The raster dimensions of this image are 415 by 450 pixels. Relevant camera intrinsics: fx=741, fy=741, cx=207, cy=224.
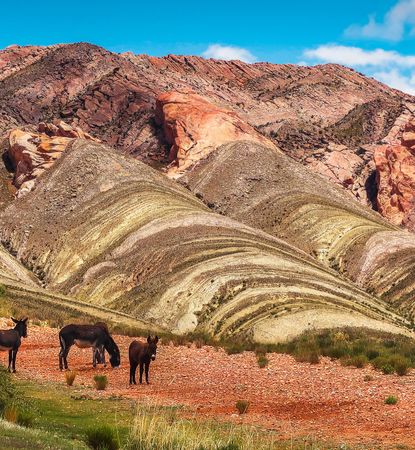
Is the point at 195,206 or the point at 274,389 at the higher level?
the point at 195,206

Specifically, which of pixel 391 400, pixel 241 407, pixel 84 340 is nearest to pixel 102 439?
pixel 241 407

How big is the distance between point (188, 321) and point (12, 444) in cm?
3982

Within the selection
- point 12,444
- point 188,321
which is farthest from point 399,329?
point 12,444

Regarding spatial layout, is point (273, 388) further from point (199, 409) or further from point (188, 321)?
point (188, 321)

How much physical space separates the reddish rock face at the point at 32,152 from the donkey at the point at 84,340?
207 ft

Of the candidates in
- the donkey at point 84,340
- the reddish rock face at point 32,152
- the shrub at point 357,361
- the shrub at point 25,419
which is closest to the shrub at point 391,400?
the shrub at point 357,361

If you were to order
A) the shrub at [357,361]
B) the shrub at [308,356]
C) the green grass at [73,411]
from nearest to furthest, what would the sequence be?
the green grass at [73,411], the shrub at [357,361], the shrub at [308,356]

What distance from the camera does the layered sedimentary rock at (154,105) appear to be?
127 m

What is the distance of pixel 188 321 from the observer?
5147 centimetres

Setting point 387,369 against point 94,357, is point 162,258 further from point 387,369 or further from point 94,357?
point 387,369

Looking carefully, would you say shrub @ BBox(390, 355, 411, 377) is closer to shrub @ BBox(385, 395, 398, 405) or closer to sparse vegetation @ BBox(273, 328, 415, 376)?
sparse vegetation @ BBox(273, 328, 415, 376)

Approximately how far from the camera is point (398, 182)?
117 metres

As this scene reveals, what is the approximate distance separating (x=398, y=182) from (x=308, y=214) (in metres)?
36.4

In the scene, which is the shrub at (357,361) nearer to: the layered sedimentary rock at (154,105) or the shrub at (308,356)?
the shrub at (308,356)
